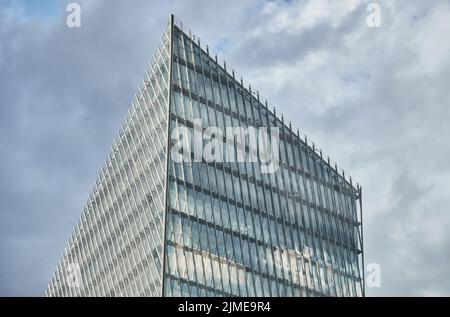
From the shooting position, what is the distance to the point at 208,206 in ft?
306

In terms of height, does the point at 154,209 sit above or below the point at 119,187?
below

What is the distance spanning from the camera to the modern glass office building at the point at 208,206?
90.1 meters

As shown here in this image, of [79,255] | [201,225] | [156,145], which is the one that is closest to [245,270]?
[201,225]

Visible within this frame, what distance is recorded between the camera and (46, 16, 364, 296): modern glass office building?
296 ft

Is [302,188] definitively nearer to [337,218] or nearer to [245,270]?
[337,218]

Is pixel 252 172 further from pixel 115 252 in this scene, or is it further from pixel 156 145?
pixel 115 252

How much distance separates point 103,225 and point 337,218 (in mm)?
29670

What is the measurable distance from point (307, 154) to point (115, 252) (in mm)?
26662

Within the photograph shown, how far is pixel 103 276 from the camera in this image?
4405 inches

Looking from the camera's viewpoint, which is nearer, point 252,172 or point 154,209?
point 154,209
